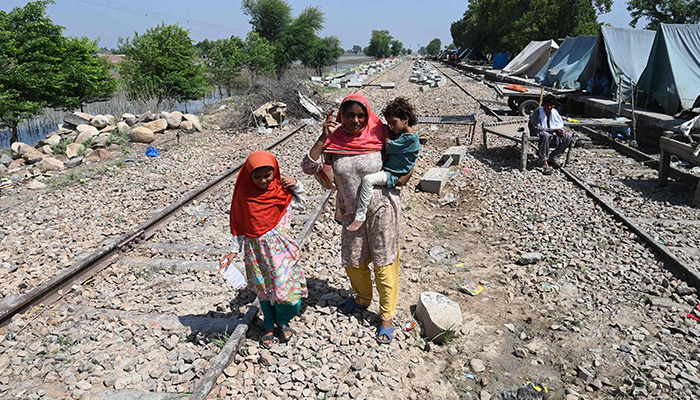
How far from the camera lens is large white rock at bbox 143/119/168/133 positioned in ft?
38.5

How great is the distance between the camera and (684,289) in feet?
13.6

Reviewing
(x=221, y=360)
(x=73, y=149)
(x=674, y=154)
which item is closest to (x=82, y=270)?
Answer: (x=221, y=360)

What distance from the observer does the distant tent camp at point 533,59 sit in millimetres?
23844

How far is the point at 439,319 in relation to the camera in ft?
12.1

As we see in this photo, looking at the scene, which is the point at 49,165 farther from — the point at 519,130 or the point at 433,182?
the point at 519,130

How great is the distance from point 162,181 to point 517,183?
644cm

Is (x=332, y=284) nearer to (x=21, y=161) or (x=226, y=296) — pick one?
(x=226, y=296)

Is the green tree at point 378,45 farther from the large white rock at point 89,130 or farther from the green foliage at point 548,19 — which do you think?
the large white rock at point 89,130

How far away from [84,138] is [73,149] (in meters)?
0.80

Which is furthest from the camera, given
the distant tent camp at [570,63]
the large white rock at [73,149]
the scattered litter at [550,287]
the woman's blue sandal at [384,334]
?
the distant tent camp at [570,63]

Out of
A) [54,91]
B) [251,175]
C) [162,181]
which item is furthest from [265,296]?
[54,91]

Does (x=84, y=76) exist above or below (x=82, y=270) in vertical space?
above

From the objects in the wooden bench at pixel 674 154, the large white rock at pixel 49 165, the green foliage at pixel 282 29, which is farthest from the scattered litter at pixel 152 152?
the green foliage at pixel 282 29

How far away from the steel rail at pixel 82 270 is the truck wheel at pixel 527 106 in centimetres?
1143
